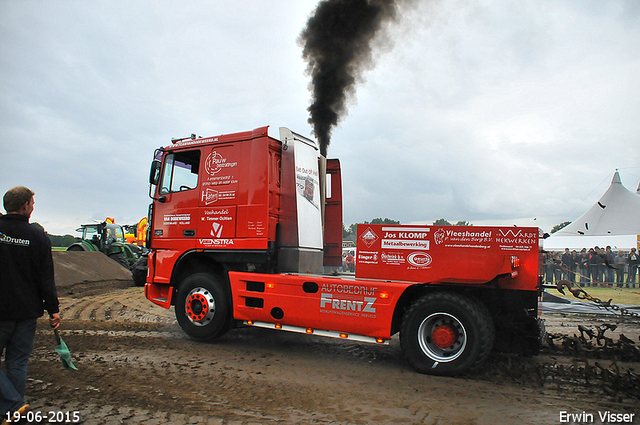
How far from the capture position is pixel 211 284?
637 cm

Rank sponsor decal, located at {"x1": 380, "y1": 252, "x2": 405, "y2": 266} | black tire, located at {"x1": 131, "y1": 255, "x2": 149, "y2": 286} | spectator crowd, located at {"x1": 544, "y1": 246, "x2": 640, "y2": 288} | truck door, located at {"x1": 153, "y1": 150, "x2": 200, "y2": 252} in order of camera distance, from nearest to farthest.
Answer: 1. sponsor decal, located at {"x1": 380, "y1": 252, "x2": 405, "y2": 266}
2. truck door, located at {"x1": 153, "y1": 150, "x2": 200, "y2": 252}
3. black tire, located at {"x1": 131, "y1": 255, "x2": 149, "y2": 286}
4. spectator crowd, located at {"x1": 544, "y1": 246, "x2": 640, "y2": 288}

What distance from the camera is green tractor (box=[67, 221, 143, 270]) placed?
17.0 m

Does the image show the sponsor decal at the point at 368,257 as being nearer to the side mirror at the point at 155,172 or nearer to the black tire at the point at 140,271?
the side mirror at the point at 155,172

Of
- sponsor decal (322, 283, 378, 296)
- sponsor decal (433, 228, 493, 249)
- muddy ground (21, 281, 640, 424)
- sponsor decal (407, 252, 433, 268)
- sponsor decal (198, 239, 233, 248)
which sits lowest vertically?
muddy ground (21, 281, 640, 424)

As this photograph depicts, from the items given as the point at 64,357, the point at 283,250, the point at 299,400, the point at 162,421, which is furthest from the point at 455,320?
the point at 64,357

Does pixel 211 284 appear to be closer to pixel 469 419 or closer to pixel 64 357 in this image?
pixel 64 357

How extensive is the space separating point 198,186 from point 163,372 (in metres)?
2.95

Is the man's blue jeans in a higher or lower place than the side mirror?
lower

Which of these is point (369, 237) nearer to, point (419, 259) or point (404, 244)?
point (404, 244)

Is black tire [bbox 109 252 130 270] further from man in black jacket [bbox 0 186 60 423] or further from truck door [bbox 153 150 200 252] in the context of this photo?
man in black jacket [bbox 0 186 60 423]

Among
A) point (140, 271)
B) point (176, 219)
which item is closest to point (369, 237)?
point (176, 219)

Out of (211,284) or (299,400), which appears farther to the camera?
(211,284)

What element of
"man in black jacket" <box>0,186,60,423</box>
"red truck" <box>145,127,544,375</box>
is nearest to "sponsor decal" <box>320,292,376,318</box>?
"red truck" <box>145,127,544,375</box>

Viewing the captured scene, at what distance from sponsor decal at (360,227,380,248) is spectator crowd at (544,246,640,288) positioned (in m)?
13.3
